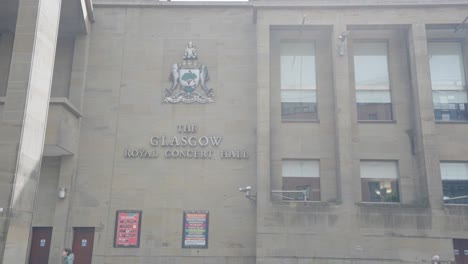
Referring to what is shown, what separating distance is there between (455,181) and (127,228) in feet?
46.5

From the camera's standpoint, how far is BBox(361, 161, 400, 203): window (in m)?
19.0

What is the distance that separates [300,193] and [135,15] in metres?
11.6

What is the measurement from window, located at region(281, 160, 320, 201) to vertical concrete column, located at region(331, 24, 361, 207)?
1.07m

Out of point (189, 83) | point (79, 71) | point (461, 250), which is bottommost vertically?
point (461, 250)

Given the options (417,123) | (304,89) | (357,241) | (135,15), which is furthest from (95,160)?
(417,123)

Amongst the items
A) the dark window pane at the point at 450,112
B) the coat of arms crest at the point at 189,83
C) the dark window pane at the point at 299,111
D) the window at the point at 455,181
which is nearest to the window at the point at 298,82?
the dark window pane at the point at 299,111

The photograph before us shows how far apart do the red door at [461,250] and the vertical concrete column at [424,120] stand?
68.0 inches

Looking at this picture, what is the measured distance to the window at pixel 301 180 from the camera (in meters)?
19.2

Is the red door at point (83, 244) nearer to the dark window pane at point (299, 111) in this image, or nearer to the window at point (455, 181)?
the dark window pane at point (299, 111)

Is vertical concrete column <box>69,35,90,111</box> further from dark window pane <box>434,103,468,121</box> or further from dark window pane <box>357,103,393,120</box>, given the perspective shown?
dark window pane <box>434,103,468,121</box>

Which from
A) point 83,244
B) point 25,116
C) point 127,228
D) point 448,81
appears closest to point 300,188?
point 127,228

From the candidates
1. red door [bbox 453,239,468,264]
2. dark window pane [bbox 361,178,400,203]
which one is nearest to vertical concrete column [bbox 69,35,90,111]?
dark window pane [bbox 361,178,400,203]

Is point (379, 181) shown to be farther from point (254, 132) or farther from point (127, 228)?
point (127, 228)

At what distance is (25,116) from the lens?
1463cm
